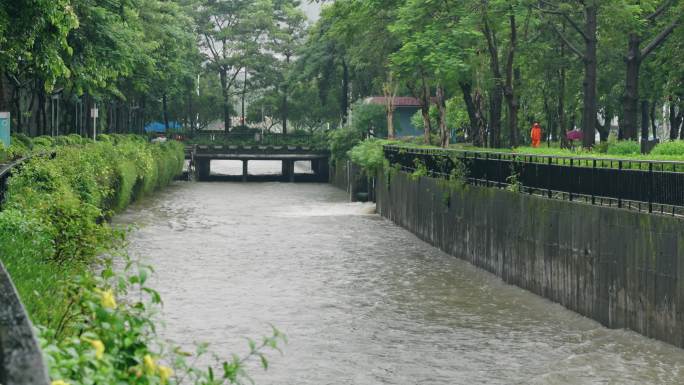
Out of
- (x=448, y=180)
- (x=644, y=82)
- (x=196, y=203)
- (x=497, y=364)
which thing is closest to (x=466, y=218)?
(x=448, y=180)

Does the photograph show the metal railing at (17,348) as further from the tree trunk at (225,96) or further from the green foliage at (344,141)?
the tree trunk at (225,96)

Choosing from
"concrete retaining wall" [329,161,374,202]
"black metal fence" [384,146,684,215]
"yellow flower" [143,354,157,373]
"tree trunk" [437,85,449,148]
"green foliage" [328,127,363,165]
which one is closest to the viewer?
"yellow flower" [143,354,157,373]

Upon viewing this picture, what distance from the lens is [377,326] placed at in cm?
2220

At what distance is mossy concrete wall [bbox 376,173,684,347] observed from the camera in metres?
18.5

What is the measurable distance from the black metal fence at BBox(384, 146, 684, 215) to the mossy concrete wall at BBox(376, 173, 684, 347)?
1.05ft

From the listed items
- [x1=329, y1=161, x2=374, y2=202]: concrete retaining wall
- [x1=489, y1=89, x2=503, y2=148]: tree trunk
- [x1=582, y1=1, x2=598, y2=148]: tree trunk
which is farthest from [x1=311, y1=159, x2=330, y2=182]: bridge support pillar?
[x1=582, y1=1, x2=598, y2=148]: tree trunk

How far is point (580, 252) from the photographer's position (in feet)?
74.0

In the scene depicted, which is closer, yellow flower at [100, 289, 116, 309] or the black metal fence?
yellow flower at [100, 289, 116, 309]

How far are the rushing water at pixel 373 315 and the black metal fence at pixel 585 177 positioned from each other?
2284 millimetres

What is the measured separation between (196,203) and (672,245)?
1706 inches

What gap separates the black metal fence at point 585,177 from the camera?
19531mm

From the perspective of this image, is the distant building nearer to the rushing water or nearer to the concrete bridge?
the concrete bridge

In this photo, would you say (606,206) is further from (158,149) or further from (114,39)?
(158,149)

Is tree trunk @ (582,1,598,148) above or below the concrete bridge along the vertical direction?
above
